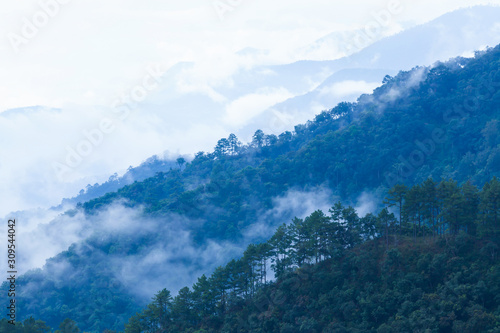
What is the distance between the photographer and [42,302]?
65938mm

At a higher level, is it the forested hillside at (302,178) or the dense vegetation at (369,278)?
the forested hillside at (302,178)

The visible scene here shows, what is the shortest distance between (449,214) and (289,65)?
162827 millimetres

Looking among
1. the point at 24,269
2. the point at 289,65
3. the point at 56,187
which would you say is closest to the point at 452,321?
the point at 24,269

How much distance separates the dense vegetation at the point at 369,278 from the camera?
33.2 m

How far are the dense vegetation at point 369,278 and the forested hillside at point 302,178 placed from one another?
21287 millimetres

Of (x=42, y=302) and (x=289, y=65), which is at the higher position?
(x=289, y=65)

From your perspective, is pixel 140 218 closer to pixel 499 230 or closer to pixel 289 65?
pixel 499 230

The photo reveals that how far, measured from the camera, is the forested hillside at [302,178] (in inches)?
2554

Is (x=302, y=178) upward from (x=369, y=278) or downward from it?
upward

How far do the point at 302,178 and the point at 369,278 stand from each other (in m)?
37.7

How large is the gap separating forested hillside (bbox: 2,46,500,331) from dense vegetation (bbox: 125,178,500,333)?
2129 centimetres

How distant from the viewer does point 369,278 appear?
38.0m

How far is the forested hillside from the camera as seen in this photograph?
213ft

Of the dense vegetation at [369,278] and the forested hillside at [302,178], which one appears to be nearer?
the dense vegetation at [369,278]
